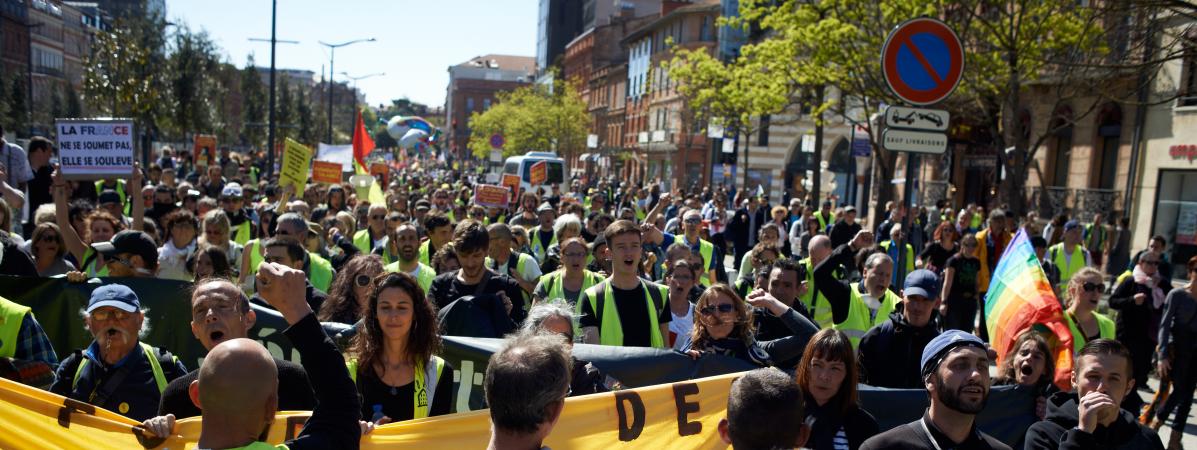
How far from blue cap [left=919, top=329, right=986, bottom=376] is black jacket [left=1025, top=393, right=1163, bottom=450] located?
2.23 feet

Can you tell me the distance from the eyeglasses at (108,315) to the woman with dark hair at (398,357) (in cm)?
93

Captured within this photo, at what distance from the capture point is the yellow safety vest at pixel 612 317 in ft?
19.0

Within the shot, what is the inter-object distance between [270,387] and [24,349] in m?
2.51

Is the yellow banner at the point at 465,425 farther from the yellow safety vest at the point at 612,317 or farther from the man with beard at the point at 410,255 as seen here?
the man with beard at the point at 410,255

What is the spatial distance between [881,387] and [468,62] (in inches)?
6357

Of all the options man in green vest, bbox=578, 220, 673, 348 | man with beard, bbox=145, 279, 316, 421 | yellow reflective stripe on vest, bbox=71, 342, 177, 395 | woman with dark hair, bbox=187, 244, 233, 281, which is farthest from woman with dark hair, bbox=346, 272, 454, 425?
woman with dark hair, bbox=187, 244, 233, 281

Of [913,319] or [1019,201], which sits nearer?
[913,319]

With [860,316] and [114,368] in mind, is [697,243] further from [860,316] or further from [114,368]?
[114,368]

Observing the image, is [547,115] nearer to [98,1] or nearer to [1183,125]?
[98,1]

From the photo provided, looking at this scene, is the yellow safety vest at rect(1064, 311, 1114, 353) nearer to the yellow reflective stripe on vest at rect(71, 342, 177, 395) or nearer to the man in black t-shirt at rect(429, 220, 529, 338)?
the man in black t-shirt at rect(429, 220, 529, 338)

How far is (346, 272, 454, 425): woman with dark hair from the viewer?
404cm

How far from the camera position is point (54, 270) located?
6.52 meters

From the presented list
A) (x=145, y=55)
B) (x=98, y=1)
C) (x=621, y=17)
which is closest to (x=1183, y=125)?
(x=145, y=55)

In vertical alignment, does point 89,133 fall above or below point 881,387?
above
